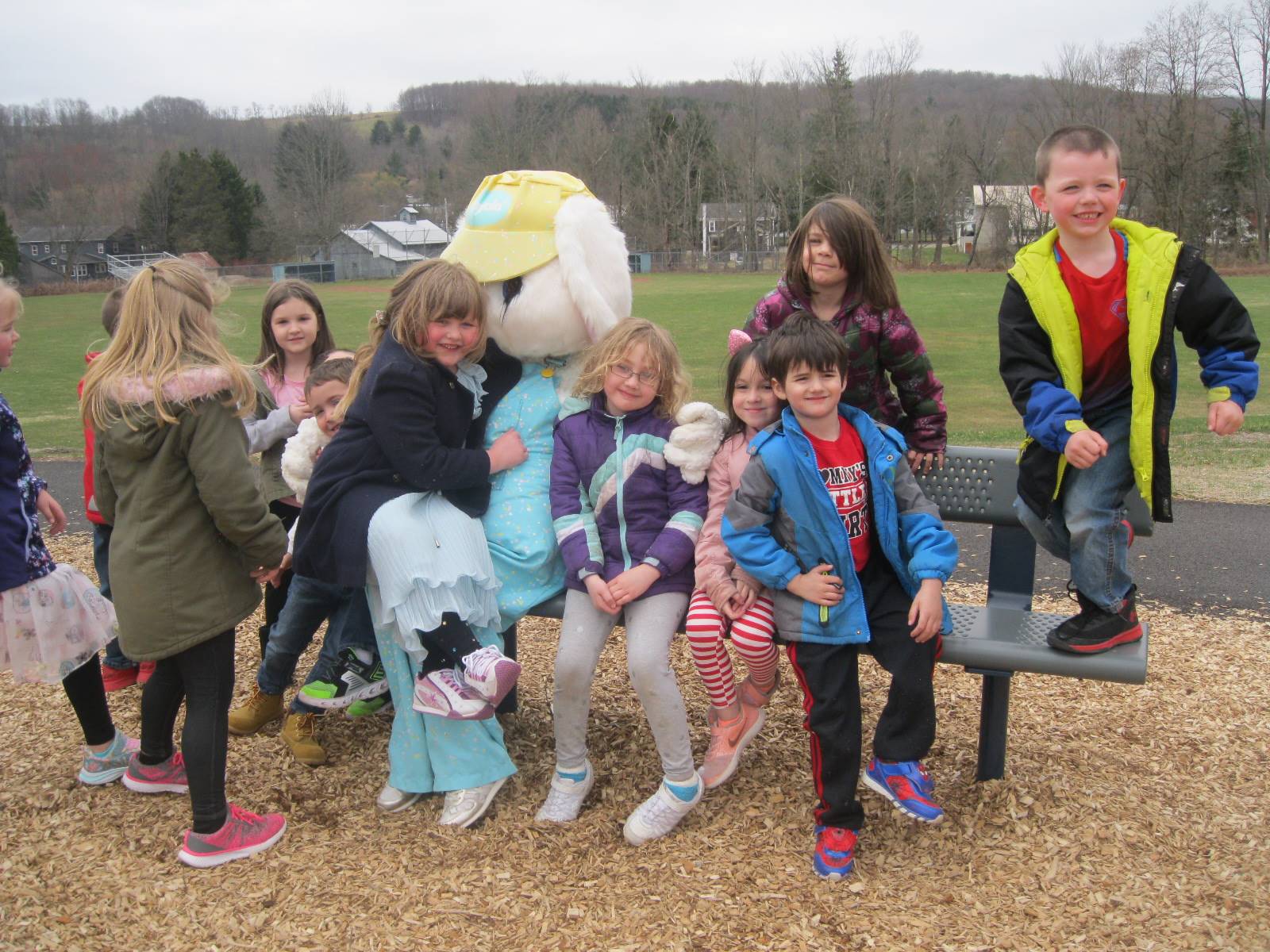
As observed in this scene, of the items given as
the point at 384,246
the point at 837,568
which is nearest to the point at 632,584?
the point at 837,568

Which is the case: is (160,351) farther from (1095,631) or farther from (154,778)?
(1095,631)

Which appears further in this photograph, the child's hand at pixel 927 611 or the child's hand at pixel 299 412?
the child's hand at pixel 299 412

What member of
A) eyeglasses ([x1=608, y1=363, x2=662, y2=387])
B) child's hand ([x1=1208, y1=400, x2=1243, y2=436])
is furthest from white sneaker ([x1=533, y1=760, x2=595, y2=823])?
child's hand ([x1=1208, y1=400, x2=1243, y2=436])

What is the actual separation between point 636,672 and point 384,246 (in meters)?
74.8

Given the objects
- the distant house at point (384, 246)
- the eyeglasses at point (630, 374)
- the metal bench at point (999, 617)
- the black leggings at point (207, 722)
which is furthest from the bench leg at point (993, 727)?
the distant house at point (384, 246)

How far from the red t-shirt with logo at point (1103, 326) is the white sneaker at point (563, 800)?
1.82 meters

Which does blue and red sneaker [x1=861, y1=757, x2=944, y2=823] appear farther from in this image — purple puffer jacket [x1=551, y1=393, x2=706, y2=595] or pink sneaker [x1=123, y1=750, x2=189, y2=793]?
pink sneaker [x1=123, y1=750, x2=189, y2=793]

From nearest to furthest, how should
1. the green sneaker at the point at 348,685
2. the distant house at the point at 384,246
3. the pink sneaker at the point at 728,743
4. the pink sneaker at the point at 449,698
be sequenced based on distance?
the pink sneaker at the point at 449,698 → the pink sneaker at the point at 728,743 → the green sneaker at the point at 348,685 → the distant house at the point at 384,246

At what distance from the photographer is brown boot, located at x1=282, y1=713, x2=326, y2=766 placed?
11.5 feet

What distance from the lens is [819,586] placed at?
110 inches

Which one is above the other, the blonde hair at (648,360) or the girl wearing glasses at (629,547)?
the blonde hair at (648,360)

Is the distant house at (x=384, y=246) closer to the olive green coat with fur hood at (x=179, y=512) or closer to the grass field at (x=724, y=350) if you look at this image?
the grass field at (x=724, y=350)

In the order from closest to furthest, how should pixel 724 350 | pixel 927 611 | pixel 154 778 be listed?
pixel 927 611, pixel 154 778, pixel 724 350

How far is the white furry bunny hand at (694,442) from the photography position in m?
3.10
